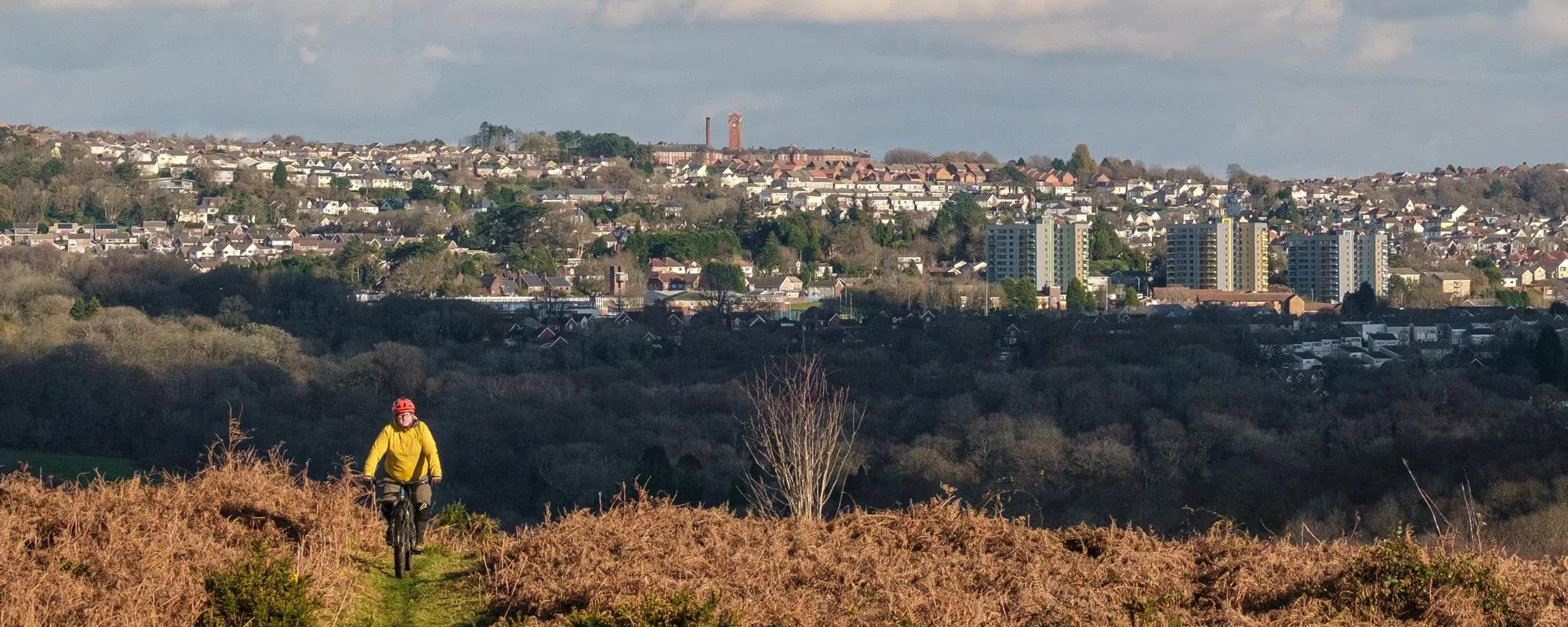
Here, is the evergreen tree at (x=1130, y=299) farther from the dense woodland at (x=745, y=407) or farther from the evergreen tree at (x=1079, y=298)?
the dense woodland at (x=745, y=407)

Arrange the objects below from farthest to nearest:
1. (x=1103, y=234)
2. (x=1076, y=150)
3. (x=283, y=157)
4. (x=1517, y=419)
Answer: (x=1076, y=150), (x=283, y=157), (x=1103, y=234), (x=1517, y=419)

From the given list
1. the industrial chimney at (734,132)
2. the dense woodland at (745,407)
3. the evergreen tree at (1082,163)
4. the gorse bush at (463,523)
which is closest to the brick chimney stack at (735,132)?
the industrial chimney at (734,132)

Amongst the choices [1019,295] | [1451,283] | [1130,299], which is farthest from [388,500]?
[1451,283]

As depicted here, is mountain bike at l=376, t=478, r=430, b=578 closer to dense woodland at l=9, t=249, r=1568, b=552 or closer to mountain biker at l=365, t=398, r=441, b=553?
mountain biker at l=365, t=398, r=441, b=553

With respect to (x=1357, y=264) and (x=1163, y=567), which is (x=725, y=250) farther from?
(x=1163, y=567)

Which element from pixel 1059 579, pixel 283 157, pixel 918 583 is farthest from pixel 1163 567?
pixel 283 157

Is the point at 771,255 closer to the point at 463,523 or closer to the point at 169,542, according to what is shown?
the point at 463,523

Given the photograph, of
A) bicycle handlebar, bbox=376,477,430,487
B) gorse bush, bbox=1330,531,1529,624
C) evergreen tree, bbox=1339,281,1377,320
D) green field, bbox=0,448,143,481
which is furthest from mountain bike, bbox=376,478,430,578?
evergreen tree, bbox=1339,281,1377,320
